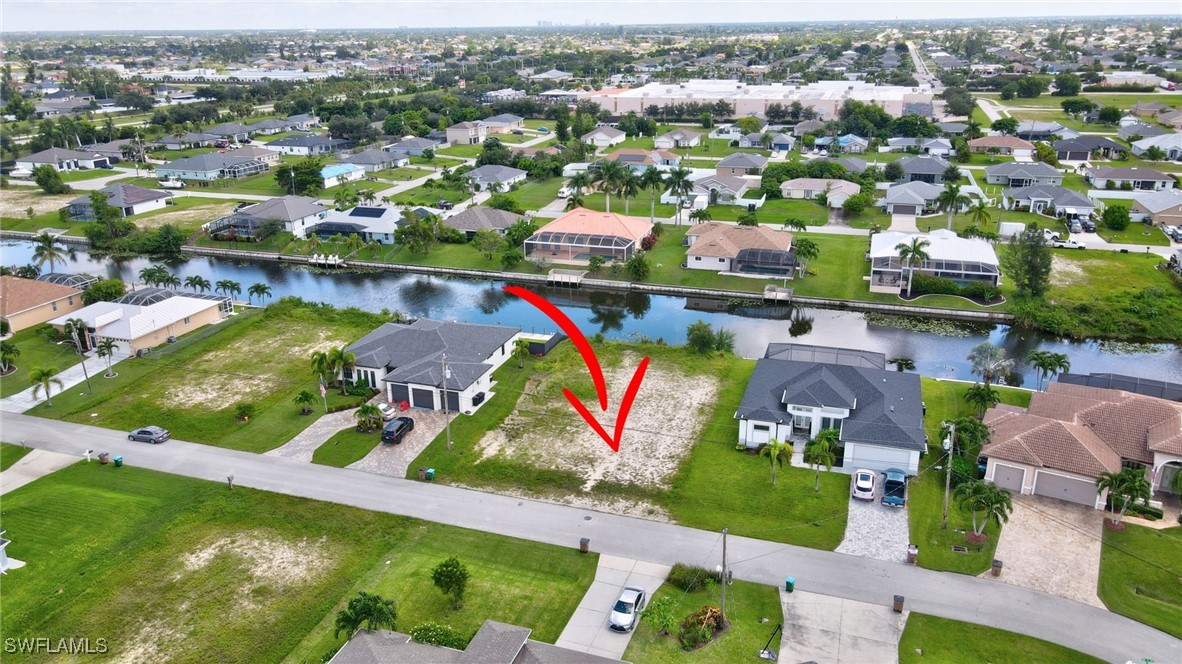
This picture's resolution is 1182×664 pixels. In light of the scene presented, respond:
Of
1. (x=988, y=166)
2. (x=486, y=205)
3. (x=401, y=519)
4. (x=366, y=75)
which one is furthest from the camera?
(x=366, y=75)

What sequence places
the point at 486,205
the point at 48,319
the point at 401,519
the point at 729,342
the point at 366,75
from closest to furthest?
the point at 401,519
the point at 729,342
the point at 48,319
the point at 486,205
the point at 366,75

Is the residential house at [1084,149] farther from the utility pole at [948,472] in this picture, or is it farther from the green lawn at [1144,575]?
the green lawn at [1144,575]

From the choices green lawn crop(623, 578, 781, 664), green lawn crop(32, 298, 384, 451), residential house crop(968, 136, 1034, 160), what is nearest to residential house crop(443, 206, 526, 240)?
green lawn crop(32, 298, 384, 451)

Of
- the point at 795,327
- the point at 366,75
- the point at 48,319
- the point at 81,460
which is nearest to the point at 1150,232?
the point at 795,327

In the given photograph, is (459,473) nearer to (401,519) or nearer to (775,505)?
(401,519)

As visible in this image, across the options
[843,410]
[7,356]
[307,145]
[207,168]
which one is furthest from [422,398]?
[307,145]

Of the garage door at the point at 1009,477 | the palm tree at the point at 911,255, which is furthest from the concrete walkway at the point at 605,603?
the palm tree at the point at 911,255

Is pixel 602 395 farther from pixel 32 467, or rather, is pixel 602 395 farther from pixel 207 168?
pixel 207 168
